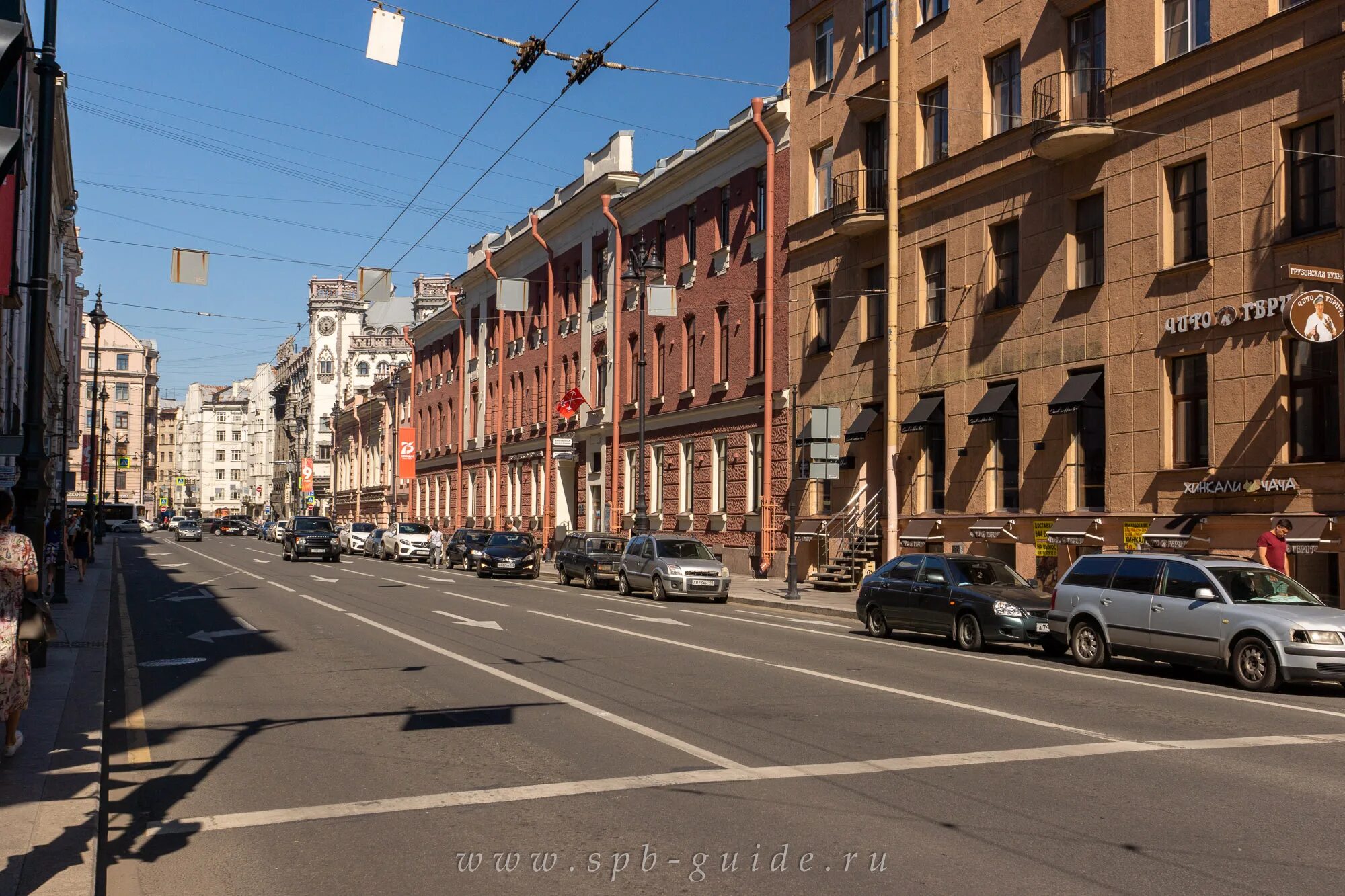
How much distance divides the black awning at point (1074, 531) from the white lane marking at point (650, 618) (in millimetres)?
8011

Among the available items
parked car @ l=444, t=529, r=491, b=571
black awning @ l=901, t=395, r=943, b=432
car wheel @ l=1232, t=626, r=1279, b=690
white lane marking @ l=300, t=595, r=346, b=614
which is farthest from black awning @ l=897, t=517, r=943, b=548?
parked car @ l=444, t=529, r=491, b=571

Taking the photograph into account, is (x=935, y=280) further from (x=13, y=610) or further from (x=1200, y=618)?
(x=13, y=610)

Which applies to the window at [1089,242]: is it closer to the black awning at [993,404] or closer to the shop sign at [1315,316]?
the black awning at [993,404]

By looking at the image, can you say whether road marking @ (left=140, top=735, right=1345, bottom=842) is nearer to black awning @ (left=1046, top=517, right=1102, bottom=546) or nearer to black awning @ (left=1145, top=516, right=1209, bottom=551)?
black awning @ (left=1145, top=516, right=1209, bottom=551)

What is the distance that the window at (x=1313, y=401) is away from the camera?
20.1 metres

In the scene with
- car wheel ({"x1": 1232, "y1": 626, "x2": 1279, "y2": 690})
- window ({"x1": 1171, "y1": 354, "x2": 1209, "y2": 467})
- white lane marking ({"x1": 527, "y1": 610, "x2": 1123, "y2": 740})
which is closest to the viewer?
white lane marking ({"x1": 527, "y1": 610, "x2": 1123, "y2": 740})

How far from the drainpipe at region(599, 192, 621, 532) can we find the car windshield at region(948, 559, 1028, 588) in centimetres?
2743

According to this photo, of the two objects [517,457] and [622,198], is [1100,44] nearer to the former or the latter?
[622,198]

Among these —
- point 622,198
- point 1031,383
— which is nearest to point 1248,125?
point 1031,383

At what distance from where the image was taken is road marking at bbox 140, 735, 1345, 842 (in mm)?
7590

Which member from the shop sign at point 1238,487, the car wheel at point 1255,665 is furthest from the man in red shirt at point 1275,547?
the car wheel at point 1255,665

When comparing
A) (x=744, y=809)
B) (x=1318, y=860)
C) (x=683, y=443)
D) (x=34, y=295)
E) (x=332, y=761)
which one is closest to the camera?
(x=1318, y=860)

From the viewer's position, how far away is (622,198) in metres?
46.9

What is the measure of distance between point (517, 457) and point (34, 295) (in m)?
43.8
